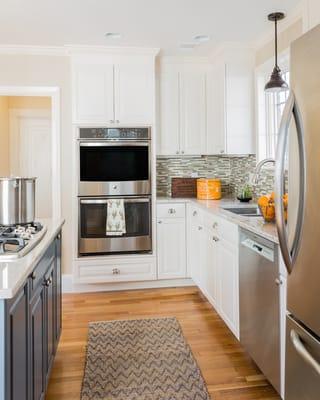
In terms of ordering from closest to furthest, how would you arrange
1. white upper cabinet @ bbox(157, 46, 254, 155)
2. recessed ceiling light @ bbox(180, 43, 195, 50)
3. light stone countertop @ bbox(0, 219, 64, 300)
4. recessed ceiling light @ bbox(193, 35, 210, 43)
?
light stone countertop @ bbox(0, 219, 64, 300) → recessed ceiling light @ bbox(193, 35, 210, 43) → recessed ceiling light @ bbox(180, 43, 195, 50) → white upper cabinet @ bbox(157, 46, 254, 155)

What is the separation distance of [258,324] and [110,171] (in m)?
2.18

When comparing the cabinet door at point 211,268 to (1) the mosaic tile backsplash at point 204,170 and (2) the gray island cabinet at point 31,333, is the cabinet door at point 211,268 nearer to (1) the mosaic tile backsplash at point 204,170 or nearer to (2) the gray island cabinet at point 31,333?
(1) the mosaic tile backsplash at point 204,170

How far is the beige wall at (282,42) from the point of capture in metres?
3.02

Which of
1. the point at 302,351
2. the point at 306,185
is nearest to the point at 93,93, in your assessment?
the point at 306,185

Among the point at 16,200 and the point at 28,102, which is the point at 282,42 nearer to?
the point at 16,200

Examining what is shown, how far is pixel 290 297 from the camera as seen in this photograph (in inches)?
59.1

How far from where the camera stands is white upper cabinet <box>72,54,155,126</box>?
12.4 feet

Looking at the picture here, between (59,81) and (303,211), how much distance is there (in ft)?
10.6

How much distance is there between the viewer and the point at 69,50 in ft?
12.4

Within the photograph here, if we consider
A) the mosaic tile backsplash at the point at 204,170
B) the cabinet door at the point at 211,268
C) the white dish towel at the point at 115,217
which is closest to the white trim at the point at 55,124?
the white dish towel at the point at 115,217

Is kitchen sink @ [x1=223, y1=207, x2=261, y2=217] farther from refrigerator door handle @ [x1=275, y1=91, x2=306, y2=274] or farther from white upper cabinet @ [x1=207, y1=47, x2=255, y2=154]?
refrigerator door handle @ [x1=275, y1=91, x2=306, y2=274]

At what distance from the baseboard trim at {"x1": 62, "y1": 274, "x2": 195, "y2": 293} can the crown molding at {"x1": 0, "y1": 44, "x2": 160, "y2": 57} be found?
2.31 metres

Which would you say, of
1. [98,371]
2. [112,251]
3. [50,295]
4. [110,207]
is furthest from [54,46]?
[98,371]

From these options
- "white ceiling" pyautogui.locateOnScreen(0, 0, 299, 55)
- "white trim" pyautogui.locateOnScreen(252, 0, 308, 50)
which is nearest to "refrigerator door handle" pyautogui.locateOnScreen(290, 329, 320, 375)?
"white trim" pyautogui.locateOnScreen(252, 0, 308, 50)
